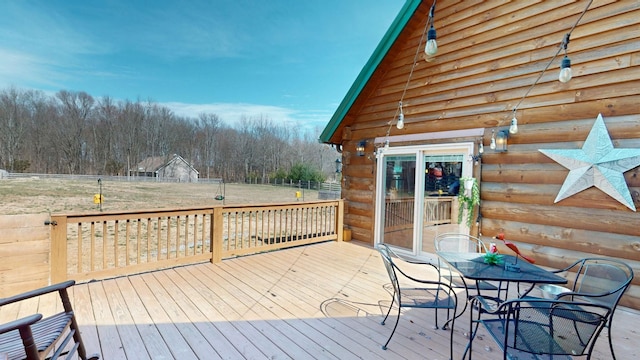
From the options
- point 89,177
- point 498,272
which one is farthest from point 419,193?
point 89,177

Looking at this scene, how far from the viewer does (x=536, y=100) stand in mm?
3820

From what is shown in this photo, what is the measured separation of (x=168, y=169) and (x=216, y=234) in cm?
2792

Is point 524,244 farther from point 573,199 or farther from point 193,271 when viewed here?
point 193,271

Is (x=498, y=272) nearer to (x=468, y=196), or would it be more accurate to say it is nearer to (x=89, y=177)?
(x=468, y=196)

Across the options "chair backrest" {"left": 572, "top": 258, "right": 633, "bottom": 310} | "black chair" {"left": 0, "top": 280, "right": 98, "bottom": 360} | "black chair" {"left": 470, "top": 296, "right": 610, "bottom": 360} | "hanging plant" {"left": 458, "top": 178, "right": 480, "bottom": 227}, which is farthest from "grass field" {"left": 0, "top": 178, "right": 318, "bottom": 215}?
"black chair" {"left": 470, "top": 296, "right": 610, "bottom": 360}

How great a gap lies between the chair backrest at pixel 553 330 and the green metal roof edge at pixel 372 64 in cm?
455

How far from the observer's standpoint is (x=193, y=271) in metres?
4.17

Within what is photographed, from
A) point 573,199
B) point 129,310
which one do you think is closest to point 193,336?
point 129,310

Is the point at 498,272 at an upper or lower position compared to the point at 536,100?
lower

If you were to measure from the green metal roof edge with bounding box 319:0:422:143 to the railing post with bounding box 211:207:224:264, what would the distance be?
2.94 meters

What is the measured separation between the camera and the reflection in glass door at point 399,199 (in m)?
5.28

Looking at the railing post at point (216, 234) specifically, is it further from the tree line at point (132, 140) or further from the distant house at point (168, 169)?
the distant house at point (168, 169)

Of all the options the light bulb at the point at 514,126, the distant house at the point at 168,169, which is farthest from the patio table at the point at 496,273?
the distant house at the point at 168,169

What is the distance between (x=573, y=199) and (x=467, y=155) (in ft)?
4.58
